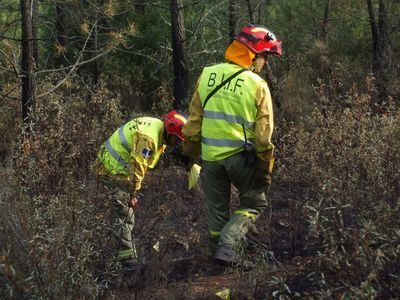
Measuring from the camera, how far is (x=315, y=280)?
10.8 ft

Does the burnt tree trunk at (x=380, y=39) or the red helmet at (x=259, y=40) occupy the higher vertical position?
the red helmet at (x=259, y=40)

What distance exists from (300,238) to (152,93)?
245 inches

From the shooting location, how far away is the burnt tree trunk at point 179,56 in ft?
30.4

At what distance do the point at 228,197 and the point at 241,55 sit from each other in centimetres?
109

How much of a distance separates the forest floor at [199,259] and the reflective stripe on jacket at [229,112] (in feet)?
1.51

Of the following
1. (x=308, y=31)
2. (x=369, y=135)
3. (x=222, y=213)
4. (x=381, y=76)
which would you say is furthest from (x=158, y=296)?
(x=308, y=31)

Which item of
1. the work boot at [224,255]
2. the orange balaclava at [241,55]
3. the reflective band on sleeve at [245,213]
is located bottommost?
the work boot at [224,255]

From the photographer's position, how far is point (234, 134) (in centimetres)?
456

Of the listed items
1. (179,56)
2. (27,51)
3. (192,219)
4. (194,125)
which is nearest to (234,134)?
(194,125)

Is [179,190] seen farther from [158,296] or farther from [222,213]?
[158,296]

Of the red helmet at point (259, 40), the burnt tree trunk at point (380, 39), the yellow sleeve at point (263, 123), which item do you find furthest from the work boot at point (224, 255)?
the burnt tree trunk at point (380, 39)

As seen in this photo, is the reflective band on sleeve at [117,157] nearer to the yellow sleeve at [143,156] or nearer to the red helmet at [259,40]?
the yellow sleeve at [143,156]

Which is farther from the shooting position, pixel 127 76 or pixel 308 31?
pixel 308 31

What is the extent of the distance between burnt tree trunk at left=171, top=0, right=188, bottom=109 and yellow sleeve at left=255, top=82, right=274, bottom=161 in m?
4.93
